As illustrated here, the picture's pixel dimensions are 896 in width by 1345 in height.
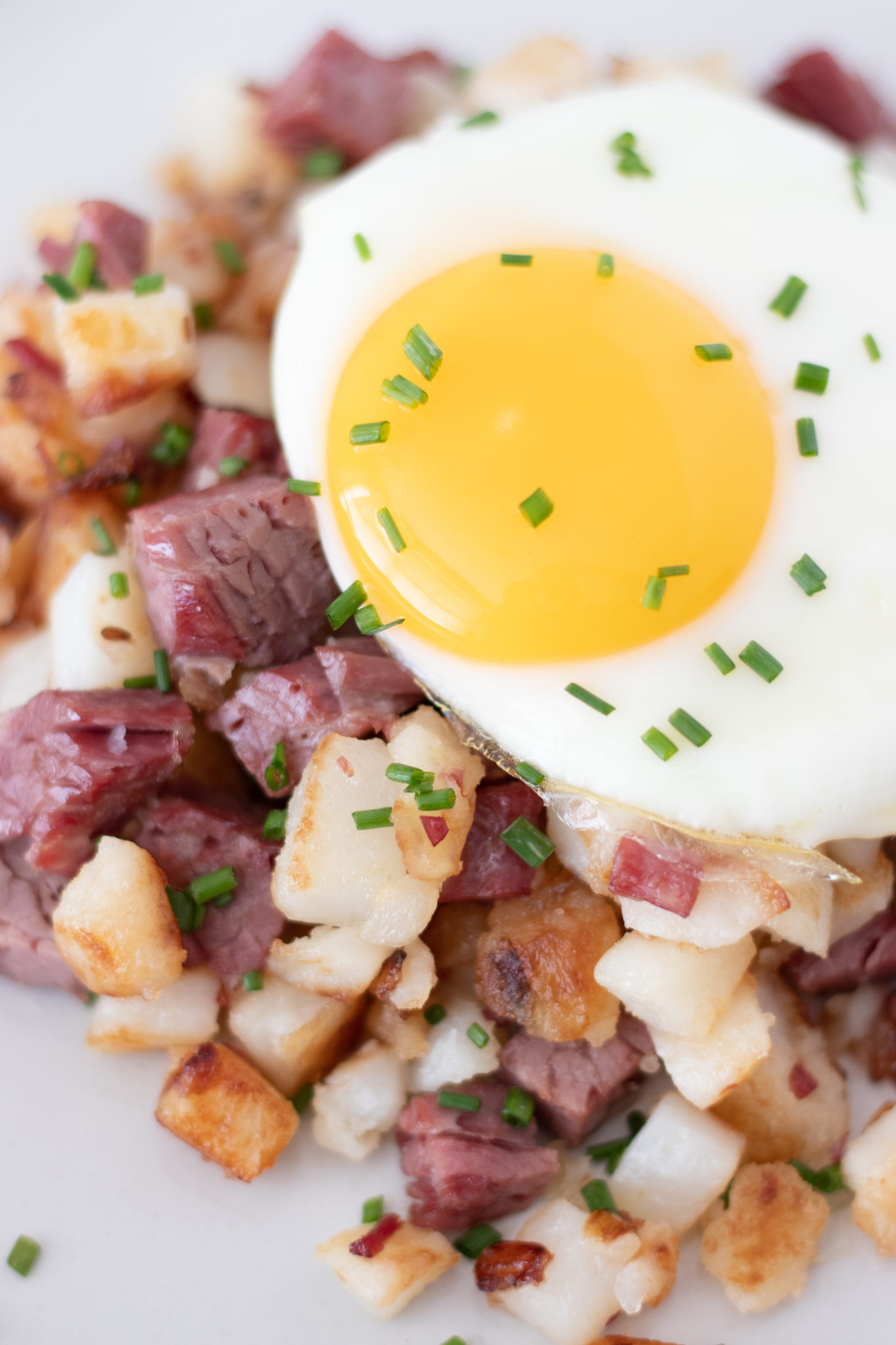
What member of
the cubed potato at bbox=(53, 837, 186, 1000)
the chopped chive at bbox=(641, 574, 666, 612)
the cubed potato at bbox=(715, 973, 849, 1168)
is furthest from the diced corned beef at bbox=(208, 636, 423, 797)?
the cubed potato at bbox=(715, 973, 849, 1168)

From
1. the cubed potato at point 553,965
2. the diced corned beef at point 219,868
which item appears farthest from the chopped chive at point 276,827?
the cubed potato at point 553,965

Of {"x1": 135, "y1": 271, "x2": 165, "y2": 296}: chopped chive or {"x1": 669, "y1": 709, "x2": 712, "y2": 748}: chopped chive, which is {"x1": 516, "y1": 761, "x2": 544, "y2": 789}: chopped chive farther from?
{"x1": 135, "y1": 271, "x2": 165, "y2": 296}: chopped chive

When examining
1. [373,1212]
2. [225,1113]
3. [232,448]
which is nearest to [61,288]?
[232,448]

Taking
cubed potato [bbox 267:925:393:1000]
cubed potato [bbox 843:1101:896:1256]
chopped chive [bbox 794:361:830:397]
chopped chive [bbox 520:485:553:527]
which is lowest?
cubed potato [bbox 843:1101:896:1256]

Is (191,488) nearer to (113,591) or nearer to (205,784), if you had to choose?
(113,591)

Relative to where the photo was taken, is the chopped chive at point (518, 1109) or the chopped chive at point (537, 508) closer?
the chopped chive at point (537, 508)

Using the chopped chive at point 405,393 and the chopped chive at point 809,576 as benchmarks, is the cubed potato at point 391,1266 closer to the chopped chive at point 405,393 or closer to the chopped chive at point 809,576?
the chopped chive at point 809,576

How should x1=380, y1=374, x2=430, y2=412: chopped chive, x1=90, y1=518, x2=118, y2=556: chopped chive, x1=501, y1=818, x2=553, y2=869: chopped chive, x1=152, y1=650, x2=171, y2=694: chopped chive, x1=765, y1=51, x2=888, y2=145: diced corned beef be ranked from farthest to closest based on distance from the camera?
x1=765, y1=51, x2=888, y2=145: diced corned beef → x1=90, y1=518, x2=118, y2=556: chopped chive → x1=152, y1=650, x2=171, y2=694: chopped chive → x1=501, y1=818, x2=553, y2=869: chopped chive → x1=380, y1=374, x2=430, y2=412: chopped chive
